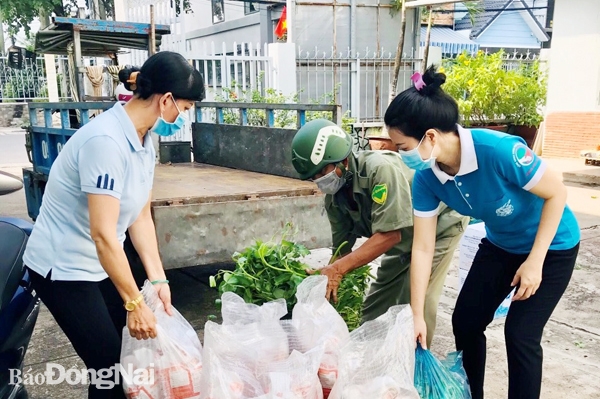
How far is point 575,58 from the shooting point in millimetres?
9578

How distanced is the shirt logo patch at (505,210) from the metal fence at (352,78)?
8700 mm

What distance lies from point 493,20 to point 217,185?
23859 millimetres

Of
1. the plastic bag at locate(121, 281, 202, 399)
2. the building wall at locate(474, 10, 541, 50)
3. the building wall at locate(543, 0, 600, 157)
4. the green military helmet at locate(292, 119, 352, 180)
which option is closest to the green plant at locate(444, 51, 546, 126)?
the building wall at locate(543, 0, 600, 157)

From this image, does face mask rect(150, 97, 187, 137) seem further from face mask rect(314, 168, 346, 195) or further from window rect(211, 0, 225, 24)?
window rect(211, 0, 225, 24)

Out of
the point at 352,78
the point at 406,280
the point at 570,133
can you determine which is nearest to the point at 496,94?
the point at 570,133

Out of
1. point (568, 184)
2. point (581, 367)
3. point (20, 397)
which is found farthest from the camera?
point (568, 184)

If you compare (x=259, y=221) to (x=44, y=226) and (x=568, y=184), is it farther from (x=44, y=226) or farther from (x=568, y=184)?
(x=568, y=184)

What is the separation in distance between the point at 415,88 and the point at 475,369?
1222 millimetres

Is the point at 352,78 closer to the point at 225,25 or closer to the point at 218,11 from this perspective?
the point at 225,25

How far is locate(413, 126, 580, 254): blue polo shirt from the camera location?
208 cm

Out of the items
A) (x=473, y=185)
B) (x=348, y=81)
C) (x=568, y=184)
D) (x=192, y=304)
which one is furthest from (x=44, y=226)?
(x=348, y=81)

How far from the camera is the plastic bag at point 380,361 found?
6.45 feet

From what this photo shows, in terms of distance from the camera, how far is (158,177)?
4.78 m

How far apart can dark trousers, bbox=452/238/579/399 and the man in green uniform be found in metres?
0.38
